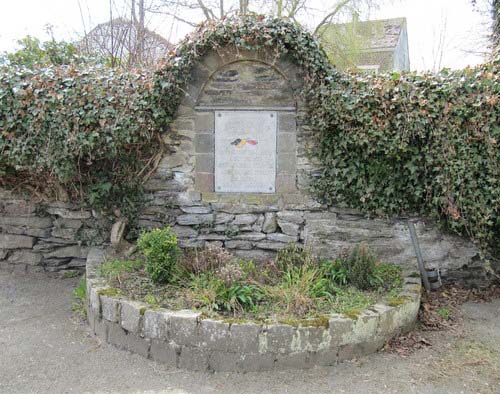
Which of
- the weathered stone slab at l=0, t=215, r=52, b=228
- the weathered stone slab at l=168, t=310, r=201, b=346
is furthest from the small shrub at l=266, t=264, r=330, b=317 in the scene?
the weathered stone slab at l=0, t=215, r=52, b=228

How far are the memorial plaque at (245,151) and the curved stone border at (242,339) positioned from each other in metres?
1.86

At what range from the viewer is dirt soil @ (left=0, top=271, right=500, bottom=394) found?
311cm

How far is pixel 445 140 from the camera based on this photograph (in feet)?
14.4

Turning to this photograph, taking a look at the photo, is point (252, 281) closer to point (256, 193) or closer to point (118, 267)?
point (256, 193)

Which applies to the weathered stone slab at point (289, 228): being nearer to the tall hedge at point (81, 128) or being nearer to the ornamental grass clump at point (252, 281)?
the ornamental grass clump at point (252, 281)

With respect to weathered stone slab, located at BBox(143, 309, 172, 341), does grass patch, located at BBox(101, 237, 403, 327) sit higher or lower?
higher

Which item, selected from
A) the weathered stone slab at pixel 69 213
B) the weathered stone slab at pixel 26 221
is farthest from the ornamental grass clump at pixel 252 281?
the weathered stone slab at pixel 26 221

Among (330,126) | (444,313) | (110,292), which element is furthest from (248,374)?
(330,126)

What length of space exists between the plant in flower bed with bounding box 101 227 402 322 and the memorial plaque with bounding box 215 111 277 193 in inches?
34.0

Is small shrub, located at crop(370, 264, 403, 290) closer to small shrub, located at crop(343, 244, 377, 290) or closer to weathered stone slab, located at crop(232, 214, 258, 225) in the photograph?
small shrub, located at crop(343, 244, 377, 290)

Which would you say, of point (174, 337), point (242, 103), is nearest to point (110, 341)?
point (174, 337)

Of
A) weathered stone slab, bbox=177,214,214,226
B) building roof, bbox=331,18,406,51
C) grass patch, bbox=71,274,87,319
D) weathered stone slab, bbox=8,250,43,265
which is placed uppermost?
building roof, bbox=331,18,406,51

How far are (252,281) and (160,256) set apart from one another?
0.85m

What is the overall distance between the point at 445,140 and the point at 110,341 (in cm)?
362
